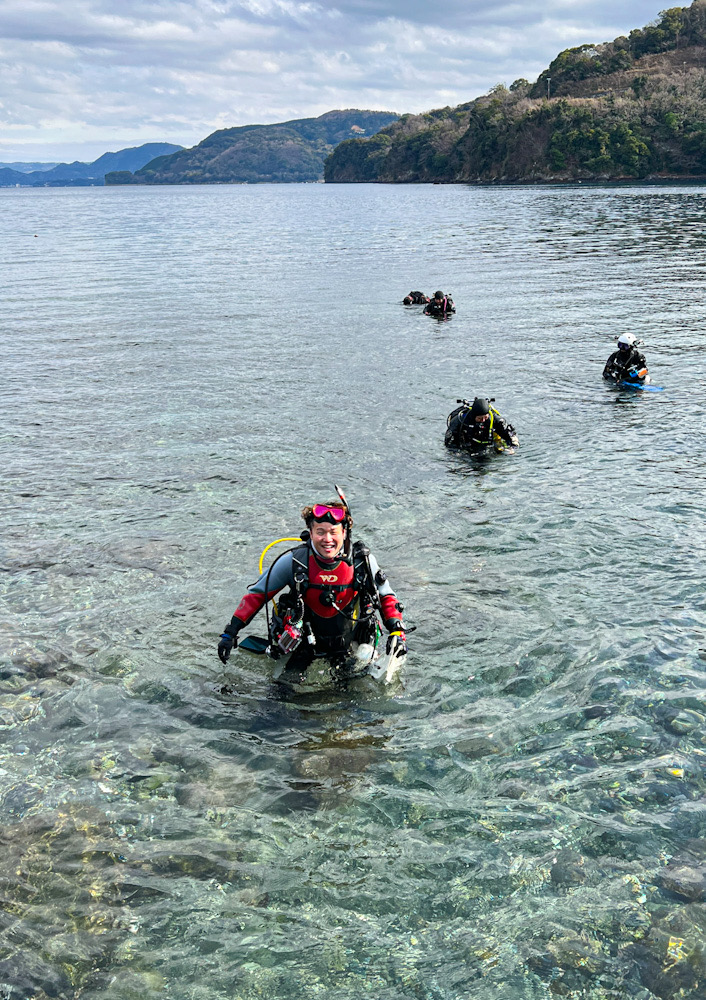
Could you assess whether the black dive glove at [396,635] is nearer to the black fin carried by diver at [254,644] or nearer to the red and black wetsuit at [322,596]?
the red and black wetsuit at [322,596]

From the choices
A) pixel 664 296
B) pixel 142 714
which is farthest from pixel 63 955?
pixel 664 296

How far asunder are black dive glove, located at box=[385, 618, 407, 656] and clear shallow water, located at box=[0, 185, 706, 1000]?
67cm

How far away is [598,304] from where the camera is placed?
30.9m

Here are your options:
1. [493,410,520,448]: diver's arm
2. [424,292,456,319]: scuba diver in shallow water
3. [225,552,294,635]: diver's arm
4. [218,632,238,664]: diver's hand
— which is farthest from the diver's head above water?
[424,292,456,319]: scuba diver in shallow water

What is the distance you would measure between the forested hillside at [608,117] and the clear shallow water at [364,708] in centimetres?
13125

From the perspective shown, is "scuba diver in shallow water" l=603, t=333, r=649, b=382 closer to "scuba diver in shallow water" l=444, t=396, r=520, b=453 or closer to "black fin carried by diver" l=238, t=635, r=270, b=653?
"scuba diver in shallow water" l=444, t=396, r=520, b=453

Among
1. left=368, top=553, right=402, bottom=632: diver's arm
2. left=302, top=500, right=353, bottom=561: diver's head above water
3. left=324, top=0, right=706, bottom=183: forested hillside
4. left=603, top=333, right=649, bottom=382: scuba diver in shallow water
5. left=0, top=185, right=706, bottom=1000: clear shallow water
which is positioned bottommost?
left=0, top=185, right=706, bottom=1000: clear shallow water

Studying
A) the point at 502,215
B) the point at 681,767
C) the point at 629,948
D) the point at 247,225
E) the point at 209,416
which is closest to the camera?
the point at 629,948

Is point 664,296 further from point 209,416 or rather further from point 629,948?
point 629,948

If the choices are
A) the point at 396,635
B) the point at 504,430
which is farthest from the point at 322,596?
the point at 504,430

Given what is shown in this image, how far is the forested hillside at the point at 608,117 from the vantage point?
132125 millimetres

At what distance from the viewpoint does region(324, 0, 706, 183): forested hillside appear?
433 feet

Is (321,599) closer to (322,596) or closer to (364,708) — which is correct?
(322,596)

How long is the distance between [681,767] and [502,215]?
7980 cm
